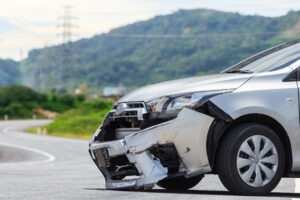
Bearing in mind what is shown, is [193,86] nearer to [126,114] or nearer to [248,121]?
[248,121]

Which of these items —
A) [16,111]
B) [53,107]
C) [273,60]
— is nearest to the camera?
[273,60]

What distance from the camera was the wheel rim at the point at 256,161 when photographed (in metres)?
9.03

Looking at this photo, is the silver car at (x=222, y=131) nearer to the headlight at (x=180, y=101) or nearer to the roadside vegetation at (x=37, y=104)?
the headlight at (x=180, y=101)

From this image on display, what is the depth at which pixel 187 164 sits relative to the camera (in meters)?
9.25

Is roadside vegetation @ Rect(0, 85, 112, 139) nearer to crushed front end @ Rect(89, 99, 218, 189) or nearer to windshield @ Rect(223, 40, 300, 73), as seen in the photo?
windshield @ Rect(223, 40, 300, 73)

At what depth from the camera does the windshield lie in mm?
9578

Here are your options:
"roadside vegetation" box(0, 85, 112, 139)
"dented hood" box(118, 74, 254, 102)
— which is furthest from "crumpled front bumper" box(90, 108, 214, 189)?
"roadside vegetation" box(0, 85, 112, 139)

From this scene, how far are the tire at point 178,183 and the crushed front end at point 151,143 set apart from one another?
0.94 m

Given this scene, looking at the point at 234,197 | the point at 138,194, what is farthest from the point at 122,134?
the point at 234,197

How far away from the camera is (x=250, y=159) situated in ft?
29.7

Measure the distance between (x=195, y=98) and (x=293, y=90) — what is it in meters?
1.01

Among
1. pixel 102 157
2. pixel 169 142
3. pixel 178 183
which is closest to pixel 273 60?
pixel 169 142

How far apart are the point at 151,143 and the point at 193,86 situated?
2.35 feet

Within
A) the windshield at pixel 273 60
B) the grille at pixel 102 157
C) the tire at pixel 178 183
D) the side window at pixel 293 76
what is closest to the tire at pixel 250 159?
the side window at pixel 293 76
